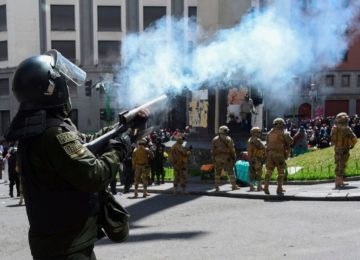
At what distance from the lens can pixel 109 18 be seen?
40969mm

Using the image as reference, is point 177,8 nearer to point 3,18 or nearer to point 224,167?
point 3,18

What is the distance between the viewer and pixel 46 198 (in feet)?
8.78

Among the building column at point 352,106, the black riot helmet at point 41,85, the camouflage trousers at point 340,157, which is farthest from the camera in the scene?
the building column at point 352,106

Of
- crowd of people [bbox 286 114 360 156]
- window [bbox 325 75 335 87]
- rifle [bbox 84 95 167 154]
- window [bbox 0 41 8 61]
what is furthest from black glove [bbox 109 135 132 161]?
window [bbox 325 75 335 87]

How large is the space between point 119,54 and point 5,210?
3069 cm

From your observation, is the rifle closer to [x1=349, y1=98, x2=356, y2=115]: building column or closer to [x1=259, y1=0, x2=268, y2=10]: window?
[x1=259, y1=0, x2=268, y2=10]: window

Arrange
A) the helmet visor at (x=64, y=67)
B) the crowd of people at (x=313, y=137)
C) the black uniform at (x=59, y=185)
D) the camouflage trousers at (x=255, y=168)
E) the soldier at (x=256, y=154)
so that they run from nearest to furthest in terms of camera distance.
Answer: the black uniform at (x=59, y=185), the helmet visor at (x=64, y=67), the soldier at (x=256, y=154), the camouflage trousers at (x=255, y=168), the crowd of people at (x=313, y=137)

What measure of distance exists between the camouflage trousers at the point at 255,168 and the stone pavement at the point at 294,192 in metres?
0.40

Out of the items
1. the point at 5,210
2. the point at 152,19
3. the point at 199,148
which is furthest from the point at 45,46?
the point at 5,210

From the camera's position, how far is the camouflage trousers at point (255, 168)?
12766mm

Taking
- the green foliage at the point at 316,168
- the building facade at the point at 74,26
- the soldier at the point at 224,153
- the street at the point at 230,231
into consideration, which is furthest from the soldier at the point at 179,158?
the building facade at the point at 74,26

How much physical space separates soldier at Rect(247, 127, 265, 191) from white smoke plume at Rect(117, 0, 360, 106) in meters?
1.63

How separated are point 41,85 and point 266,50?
354 inches

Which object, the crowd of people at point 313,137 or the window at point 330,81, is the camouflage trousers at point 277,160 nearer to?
the crowd of people at point 313,137
